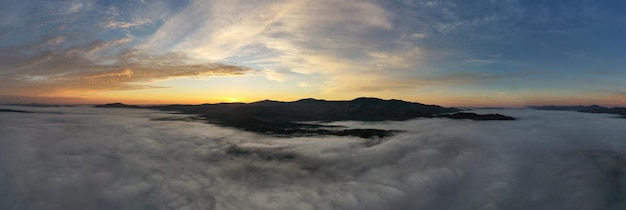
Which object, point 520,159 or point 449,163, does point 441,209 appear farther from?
point 520,159

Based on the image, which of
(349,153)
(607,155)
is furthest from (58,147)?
(607,155)

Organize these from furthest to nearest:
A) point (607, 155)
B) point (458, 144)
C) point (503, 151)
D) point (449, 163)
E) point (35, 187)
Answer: point (458, 144) → point (503, 151) → point (607, 155) → point (449, 163) → point (35, 187)

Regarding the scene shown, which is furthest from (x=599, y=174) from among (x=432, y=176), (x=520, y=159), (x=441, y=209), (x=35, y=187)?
(x=35, y=187)

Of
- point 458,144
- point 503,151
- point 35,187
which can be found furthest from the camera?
point 458,144

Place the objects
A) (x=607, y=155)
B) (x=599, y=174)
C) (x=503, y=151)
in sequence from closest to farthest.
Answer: (x=599, y=174) → (x=607, y=155) → (x=503, y=151)

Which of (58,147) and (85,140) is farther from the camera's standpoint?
(85,140)

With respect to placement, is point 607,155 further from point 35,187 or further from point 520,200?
point 35,187

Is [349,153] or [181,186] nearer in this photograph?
[181,186]

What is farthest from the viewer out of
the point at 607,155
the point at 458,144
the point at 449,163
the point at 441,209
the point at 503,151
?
the point at 458,144
